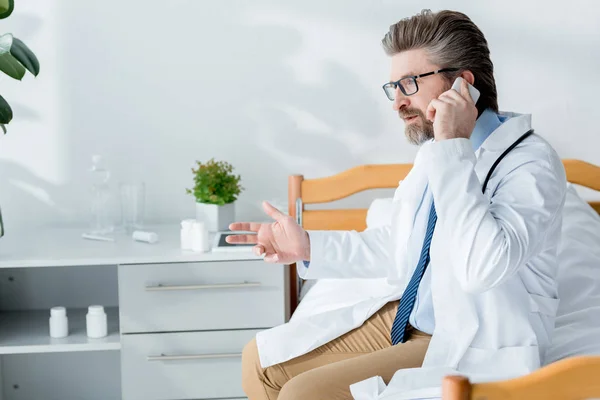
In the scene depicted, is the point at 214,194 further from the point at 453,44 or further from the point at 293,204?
the point at 453,44

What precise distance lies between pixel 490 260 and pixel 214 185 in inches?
48.1

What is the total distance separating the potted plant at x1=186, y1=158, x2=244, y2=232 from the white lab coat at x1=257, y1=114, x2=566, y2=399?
1002 millimetres

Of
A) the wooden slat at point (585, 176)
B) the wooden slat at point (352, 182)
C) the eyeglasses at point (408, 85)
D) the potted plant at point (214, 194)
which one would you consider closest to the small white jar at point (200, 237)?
the potted plant at point (214, 194)

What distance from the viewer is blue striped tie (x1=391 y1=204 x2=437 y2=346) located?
1654 millimetres

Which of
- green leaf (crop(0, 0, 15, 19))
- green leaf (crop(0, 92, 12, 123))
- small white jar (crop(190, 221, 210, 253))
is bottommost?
small white jar (crop(190, 221, 210, 253))

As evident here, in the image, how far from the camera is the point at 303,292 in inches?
97.6

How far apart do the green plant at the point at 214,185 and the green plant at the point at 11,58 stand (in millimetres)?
564

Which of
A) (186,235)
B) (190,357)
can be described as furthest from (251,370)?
(186,235)

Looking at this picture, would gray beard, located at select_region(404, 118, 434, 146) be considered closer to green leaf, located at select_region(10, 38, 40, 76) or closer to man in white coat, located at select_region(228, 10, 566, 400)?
man in white coat, located at select_region(228, 10, 566, 400)

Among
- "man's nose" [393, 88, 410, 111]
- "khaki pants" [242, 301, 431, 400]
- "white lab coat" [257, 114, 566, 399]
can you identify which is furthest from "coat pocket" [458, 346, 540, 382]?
"man's nose" [393, 88, 410, 111]

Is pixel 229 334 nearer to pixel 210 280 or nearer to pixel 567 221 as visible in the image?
pixel 210 280

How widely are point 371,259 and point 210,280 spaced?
0.57m

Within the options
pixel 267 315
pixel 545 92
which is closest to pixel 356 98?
pixel 545 92

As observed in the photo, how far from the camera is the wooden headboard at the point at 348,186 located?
2539mm
